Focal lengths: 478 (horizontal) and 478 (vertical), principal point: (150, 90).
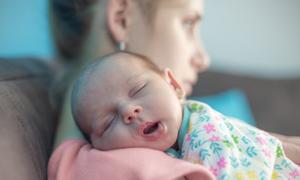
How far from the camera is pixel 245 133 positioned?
904 mm

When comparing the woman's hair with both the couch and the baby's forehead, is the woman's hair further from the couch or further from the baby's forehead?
the baby's forehead

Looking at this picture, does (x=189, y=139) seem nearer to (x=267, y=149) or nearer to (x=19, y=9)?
(x=267, y=149)

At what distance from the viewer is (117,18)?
1.24m

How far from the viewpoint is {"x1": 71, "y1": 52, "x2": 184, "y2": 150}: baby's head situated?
2.77 ft

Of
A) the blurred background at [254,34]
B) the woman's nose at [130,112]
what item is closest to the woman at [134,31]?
the woman's nose at [130,112]

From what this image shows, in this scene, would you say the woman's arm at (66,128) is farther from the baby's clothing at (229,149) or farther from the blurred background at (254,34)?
the blurred background at (254,34)

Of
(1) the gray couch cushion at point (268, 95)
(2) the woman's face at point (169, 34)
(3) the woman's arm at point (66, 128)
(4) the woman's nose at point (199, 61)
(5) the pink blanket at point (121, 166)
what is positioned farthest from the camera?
(1) the gray couch cushion at point (268, 95)

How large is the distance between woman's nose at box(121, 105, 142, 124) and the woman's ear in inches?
→ 16.8

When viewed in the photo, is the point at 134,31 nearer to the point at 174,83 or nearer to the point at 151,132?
the point at 174,83

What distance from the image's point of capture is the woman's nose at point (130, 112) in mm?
833

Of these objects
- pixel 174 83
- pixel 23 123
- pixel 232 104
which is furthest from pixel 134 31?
pixel 232 104

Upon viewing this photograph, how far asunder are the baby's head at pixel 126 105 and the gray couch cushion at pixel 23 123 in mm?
112

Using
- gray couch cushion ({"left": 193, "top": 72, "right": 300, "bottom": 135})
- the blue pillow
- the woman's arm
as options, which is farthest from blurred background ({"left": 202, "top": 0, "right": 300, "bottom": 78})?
the woman's arm

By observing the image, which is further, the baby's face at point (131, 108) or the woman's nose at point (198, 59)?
the woman's nose at point (198, 59)
